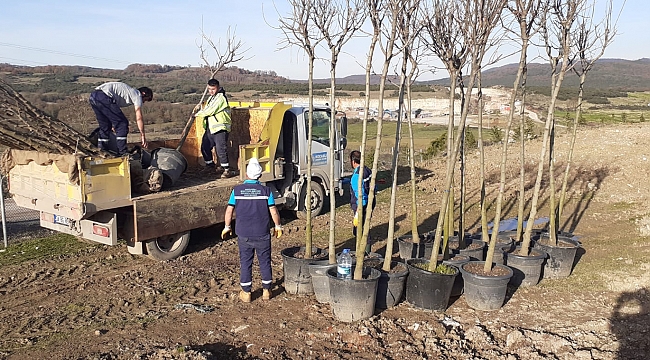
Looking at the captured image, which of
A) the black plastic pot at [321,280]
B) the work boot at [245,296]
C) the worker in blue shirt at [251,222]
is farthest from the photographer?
the work boot at [245,296]

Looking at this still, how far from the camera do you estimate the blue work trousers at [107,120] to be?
7160 mm

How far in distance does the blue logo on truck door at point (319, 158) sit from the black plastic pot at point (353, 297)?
5.01 m

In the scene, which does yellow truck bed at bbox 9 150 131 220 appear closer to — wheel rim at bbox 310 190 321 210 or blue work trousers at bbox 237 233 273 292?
blue work trousers at bbox 237 233 273 292

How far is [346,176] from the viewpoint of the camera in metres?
11.4

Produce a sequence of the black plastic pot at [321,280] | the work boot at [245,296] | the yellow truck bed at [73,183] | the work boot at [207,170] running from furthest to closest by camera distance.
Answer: the work boot at [207,170] < the yellow truck bed at [73,183] < the work boot at [245,296] < the black plastic pot at [321,280]

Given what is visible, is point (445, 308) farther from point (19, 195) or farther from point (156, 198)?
point (19, 195)

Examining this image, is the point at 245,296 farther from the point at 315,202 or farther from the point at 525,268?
the point at 315,202

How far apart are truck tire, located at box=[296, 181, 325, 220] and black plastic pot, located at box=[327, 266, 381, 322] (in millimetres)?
4874

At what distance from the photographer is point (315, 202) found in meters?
10.0

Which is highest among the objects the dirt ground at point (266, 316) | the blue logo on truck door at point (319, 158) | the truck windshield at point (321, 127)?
the truck windshield at point (321, 127)

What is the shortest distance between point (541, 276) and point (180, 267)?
4685mm

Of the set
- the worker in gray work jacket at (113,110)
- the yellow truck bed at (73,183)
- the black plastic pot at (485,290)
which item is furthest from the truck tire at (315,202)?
the black plastic pot at (485,290)

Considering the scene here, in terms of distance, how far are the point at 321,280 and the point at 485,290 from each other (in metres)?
1.70

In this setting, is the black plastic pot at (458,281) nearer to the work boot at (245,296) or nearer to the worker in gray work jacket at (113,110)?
the work boot at (245,296)
